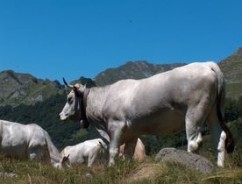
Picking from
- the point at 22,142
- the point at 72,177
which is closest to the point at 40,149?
the point at 22,142

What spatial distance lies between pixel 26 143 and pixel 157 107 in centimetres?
889

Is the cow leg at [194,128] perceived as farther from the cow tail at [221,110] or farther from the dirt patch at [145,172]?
the dirt patch at [145,172]

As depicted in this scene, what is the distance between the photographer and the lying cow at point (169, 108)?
1340cm

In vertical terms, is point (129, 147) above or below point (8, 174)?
below

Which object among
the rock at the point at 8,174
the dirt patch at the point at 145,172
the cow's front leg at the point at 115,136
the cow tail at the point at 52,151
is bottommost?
the cow tail at the point at 52,151

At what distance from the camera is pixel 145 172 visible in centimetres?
1142

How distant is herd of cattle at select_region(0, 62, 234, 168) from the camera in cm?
1341

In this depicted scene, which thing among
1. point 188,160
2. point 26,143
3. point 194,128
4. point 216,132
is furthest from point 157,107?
point 26,143

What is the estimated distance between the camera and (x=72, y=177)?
1150cm

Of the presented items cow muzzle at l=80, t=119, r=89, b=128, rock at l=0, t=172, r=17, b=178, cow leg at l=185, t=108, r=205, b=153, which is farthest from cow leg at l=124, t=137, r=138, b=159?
rock at l=0, t=172, r=17, b=178


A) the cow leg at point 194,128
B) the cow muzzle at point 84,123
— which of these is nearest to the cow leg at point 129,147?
the cow muzzle at point 84,123

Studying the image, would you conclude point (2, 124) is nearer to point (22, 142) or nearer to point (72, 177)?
point (22, 142)

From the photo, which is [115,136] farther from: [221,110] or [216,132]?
[221,110]

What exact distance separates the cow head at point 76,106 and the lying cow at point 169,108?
0.91m
